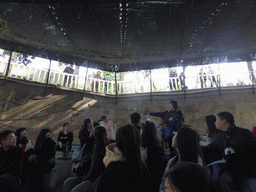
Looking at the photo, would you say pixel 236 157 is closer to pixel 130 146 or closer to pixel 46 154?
pixel 130 146

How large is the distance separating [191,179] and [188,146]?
3.52 feet

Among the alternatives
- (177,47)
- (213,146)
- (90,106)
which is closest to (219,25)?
(177,47)

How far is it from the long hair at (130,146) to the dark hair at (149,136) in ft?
2.34

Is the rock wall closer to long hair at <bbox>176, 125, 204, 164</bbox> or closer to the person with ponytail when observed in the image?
long hair at <bbox>176, 125, 204, 164</bbox>

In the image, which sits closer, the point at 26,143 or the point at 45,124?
the point at 26,143

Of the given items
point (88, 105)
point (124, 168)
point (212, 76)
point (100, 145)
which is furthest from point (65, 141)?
point (212, 76)

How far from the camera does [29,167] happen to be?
3.21 metres

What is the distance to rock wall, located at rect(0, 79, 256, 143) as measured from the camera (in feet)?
24.0

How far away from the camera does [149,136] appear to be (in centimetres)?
243

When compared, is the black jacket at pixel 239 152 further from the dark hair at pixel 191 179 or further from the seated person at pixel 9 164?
the seated person at pixel 9 164

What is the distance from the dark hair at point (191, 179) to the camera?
2.27 ft

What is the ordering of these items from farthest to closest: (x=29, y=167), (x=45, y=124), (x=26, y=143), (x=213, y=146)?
(x=45, y=124)
(x=26, y=143)
(x=29, y=167)
(x=213, y=146)

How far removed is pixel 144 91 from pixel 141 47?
362cm

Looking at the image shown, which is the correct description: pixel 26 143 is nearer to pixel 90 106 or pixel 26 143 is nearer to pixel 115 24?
pixel 115 24
